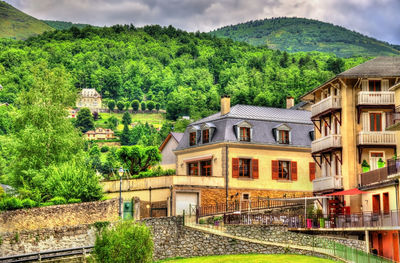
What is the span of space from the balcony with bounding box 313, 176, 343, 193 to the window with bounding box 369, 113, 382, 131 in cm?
394

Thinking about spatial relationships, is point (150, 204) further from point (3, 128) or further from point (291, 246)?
point (3, 128)

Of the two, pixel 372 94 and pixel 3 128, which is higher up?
pixel 3 128

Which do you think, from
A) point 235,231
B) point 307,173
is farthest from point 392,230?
point 307,173

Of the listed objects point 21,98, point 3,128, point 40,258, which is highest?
point 3,128

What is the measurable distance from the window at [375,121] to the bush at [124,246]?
17773 millimetres

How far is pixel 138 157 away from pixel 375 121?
2390 centimetres

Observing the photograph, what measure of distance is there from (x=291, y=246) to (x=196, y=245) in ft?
Result: 19.3

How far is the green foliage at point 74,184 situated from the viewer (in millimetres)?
50656

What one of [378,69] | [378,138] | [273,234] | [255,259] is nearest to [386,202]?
[378,138]

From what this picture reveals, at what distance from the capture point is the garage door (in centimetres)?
5047

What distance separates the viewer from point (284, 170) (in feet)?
186

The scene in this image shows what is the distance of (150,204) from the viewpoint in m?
52.2

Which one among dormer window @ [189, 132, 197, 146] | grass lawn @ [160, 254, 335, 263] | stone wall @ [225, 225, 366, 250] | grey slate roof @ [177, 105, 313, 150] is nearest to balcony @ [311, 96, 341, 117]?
grey slate roof @ [177, 105, 313, 150]

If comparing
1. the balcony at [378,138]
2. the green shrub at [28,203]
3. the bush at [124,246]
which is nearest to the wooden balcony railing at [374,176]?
the balcony at [378,138]
